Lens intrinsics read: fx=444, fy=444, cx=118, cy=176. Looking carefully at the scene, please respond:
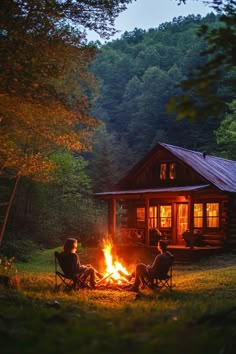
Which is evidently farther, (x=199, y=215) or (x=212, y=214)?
(x=199, y=215)

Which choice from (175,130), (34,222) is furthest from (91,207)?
(175,130)

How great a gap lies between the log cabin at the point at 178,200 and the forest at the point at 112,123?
3.45 m

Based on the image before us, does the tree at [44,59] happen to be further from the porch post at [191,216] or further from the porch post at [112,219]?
the porch post at [112,219]

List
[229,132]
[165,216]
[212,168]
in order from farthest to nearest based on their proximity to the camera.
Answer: [229,132]
[165,216]
[212,168]

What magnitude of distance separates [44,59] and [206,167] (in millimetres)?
14100

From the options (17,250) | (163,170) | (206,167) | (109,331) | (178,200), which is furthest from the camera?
(163,170)

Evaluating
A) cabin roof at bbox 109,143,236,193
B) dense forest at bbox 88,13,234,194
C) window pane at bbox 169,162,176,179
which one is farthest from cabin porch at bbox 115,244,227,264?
dense forest at bbox 88,13,234,194

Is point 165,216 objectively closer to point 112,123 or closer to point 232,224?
point 232,224

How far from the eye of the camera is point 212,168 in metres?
22.8

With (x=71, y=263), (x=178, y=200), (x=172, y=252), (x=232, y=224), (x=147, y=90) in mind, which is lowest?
(x=172, y=252)

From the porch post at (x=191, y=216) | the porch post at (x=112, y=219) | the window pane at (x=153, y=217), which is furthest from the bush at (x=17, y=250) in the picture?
the porch post at (x=191, y=216)

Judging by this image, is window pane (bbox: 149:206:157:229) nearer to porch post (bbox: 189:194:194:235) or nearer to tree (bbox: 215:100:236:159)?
porch post (bbox: 189:194:194:235)

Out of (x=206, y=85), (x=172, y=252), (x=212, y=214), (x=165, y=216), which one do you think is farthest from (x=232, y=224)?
(x=206, y=85)

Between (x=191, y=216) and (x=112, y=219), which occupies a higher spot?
(x=191, y=216)
